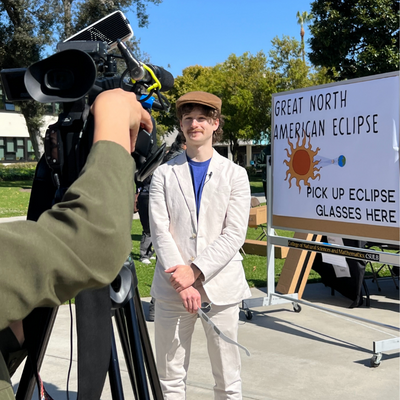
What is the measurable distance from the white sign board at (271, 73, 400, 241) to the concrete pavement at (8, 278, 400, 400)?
1.03m

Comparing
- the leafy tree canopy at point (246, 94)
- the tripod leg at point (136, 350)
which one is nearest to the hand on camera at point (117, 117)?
the tripod leg at point (136, 350)

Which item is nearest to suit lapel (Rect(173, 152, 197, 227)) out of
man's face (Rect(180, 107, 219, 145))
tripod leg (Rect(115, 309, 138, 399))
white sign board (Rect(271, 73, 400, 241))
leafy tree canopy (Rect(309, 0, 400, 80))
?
man's face (Rect(180, 107, 219, 145))

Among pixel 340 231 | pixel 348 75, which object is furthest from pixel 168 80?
pixel 348 75

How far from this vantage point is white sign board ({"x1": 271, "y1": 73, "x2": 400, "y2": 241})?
4168 mm

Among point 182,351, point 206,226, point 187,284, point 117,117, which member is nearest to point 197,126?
point 206,226

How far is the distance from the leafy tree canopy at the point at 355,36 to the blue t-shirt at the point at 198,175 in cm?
1881

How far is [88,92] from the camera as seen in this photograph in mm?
1268

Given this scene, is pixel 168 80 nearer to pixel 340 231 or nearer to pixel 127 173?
pixel 127 173

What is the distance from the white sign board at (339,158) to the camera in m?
4.17

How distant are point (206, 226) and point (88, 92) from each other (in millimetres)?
1884

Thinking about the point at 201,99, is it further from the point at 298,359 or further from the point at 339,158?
the point at 298,359

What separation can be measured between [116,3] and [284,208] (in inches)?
883

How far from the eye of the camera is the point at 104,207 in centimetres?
87

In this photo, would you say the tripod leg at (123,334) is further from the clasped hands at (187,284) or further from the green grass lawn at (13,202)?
the green grass lawn at (13,202)
